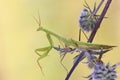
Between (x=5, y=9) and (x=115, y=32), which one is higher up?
(x=5, y=9)

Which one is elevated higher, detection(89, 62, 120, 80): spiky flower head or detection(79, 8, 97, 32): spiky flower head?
detection(79, 8, 97, 32): spiky flower head

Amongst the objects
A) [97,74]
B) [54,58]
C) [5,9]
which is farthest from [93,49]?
[5,9]

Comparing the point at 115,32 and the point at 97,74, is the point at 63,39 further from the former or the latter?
the point at 115,32

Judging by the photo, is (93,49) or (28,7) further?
(28,7)

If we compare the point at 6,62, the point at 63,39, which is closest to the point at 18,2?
the point at 6,62

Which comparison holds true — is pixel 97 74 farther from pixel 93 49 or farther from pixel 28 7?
pixel 28 7

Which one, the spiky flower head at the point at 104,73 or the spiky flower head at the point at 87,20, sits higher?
the spiky flower head at the point at 87,20
